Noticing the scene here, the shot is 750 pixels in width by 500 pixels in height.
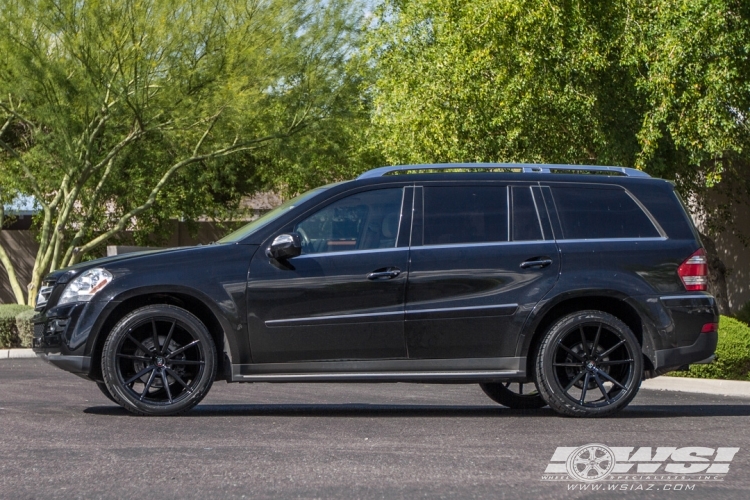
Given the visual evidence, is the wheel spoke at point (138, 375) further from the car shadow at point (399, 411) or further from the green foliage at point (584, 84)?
the green foliage at point (584, 84)

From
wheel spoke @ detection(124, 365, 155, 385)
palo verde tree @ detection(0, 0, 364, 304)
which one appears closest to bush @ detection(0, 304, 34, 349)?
palo verde tree @ detection(0, 0, 364, 304)

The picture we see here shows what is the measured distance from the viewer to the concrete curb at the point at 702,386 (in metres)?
12.7

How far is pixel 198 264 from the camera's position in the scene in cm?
855

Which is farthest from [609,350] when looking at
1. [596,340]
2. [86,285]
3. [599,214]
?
[86,285]

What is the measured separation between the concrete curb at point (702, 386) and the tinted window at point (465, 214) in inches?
189

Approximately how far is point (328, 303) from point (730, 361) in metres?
7.14

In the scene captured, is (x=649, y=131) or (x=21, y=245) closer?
(x=649, y=131)

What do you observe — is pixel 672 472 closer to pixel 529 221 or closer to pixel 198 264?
pixel 529 221

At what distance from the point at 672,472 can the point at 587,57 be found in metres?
11.5

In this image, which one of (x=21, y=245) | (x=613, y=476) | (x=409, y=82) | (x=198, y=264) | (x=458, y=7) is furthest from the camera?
(x=21, y=245)

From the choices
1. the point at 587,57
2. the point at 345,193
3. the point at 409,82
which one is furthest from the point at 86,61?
the point at 345,193

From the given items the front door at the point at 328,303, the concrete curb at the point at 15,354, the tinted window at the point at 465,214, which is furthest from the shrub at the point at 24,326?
the tinted window at the point at 465,214

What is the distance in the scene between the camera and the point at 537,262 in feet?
28.9

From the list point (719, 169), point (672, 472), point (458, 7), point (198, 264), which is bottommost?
point (672, 472)
